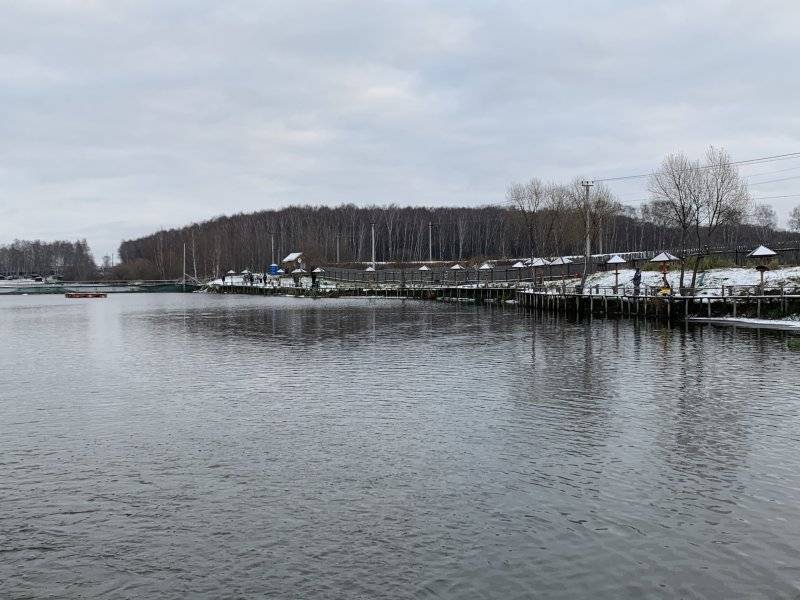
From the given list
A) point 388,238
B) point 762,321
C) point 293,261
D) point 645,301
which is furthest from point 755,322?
point 388,238

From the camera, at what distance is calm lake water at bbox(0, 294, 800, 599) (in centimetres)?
861

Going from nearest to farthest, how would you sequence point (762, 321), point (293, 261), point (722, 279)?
point (762, 321) → point (722, 279) → point (293, 261)

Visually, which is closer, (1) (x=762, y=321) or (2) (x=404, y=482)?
(2) (x=404, y=482)

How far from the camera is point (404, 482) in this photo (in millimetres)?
12148

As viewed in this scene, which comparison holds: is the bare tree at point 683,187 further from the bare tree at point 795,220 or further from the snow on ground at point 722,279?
the bare tree at point 795,220

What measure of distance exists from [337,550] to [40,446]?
8.96 meters

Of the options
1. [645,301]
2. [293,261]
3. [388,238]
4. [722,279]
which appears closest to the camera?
[645,301]

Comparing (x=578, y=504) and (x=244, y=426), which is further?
(x=244, y=426)

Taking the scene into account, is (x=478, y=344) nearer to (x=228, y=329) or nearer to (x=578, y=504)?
(x=228, y=329)

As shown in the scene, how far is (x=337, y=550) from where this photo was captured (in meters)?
9.32

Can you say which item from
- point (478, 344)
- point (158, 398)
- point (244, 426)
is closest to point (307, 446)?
point (244, 426)

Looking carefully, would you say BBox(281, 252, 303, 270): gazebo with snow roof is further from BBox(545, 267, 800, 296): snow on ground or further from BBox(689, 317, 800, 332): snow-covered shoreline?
BBox(689, 317, 800, 332): snow-covered shoreline

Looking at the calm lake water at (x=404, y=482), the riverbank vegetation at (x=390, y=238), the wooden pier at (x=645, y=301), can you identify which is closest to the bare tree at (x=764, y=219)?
the riverbank vegetation at (x=390, y=238)

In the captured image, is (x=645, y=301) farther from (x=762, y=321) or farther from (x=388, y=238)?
(x=388, y=238)
